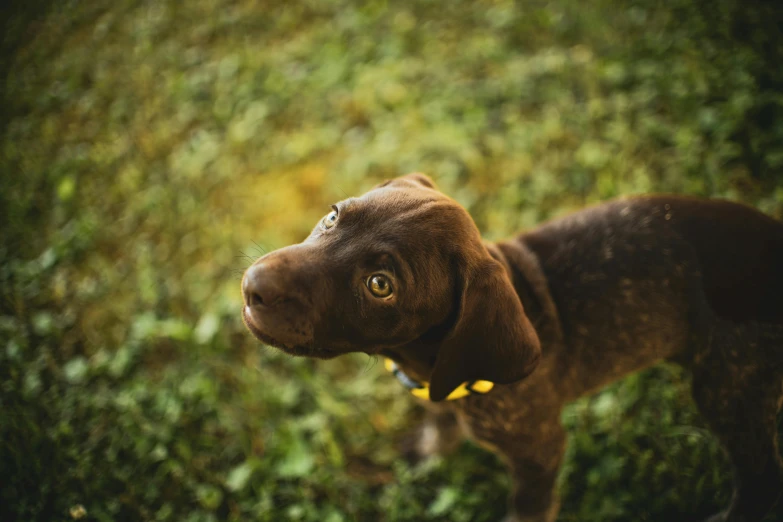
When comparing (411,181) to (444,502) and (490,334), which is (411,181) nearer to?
(490,334)

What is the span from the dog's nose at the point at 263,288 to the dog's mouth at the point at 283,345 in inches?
3.8

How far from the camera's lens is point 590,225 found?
311 cm

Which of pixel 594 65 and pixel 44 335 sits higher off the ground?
pixel 44 335

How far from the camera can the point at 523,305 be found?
2.88 meters

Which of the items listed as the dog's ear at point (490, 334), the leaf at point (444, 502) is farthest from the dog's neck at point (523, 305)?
the leaf at point (444, 502)

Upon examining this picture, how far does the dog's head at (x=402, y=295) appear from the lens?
2.43 metres


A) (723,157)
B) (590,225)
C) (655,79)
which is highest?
(590,225)

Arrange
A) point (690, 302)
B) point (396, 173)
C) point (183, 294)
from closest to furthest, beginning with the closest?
point (690, 302) → point (183, 294) → point (396, 173)

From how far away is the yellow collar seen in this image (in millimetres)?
2787

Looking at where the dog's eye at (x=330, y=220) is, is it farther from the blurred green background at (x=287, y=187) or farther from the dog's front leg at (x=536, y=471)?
the dog's front leg at (x=536, y=471)

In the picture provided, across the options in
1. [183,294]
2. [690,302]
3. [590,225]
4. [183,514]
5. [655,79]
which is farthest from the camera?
[655,79]

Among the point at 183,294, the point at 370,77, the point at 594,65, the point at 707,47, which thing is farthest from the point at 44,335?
the point at 707,47

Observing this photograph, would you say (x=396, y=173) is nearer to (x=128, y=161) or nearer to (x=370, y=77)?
(x=370, y=77)

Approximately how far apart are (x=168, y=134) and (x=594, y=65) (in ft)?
15.9
